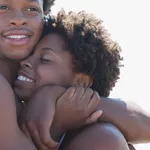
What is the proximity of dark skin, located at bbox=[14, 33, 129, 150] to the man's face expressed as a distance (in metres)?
0.06

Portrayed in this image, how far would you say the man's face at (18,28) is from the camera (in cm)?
261

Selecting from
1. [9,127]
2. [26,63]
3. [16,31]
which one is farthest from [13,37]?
[9,127]

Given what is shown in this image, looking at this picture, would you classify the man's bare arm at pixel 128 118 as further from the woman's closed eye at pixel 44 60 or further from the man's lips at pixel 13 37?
the man's lips at pixel 13 37

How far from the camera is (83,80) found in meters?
2.76

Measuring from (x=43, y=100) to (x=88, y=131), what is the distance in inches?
9.6

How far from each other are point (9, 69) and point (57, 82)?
0.28 metres

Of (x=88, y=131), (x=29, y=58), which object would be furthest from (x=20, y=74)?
(x=88, y=131)

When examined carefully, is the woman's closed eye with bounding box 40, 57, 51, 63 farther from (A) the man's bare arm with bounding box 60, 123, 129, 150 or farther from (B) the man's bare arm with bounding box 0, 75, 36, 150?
(B) the man's bare arm with bounding box 0, 75, 36, 150

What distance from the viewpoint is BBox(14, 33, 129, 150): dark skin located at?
2330 millimetres

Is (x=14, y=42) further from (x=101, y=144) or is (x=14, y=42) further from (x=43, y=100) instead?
(x=101, y=144)

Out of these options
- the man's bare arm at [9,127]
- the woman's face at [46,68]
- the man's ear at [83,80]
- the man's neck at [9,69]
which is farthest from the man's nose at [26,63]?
the man's bare arm at [9,127]

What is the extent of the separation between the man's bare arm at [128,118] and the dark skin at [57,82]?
97 millimetres

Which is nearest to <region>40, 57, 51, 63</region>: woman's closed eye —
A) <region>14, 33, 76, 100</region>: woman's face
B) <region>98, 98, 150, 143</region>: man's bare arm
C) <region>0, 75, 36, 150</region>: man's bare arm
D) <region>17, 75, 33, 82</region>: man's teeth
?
<region>14, 33, 76, 100</region>: woman's face

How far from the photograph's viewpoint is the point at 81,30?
9.07 feet
